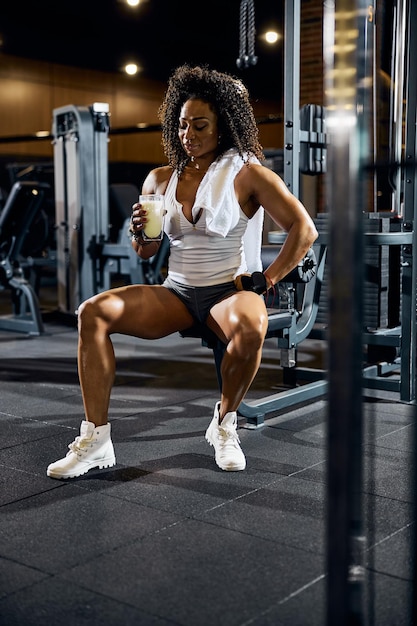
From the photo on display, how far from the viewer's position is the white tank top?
2361 mm

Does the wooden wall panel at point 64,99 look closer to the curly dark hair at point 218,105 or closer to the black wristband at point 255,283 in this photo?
the curly dark hair at point 218,105

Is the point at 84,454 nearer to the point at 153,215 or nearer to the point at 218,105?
the point at 153,215

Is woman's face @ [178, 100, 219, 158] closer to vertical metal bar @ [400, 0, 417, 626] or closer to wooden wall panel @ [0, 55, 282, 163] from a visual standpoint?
vertical metal bar @ [400, 0, 417, 626]

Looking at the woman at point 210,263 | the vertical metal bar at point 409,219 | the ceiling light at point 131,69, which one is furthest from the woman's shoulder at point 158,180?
the ceiling light at point 131,69

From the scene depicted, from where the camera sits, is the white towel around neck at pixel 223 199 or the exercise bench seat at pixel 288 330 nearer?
the white towel around neck at pixel 223 199

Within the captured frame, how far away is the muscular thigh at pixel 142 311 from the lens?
222 centimetres

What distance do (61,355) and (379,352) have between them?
5.74 feet

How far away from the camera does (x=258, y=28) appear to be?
31.2 ft

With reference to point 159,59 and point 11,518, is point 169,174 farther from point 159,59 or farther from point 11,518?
point 159,59

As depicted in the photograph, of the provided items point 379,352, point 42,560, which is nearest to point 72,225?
point 379,352

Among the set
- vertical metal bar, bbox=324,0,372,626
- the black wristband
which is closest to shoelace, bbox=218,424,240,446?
the black wristband

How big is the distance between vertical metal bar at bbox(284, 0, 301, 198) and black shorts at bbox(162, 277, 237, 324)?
705 mm

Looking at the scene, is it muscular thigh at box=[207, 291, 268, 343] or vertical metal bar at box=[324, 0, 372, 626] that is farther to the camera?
muscular thigh at box=[207, 291, 268, 343]

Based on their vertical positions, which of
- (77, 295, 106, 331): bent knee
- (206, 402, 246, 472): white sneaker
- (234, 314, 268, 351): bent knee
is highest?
(77, 295, 106, 331): bent knee
